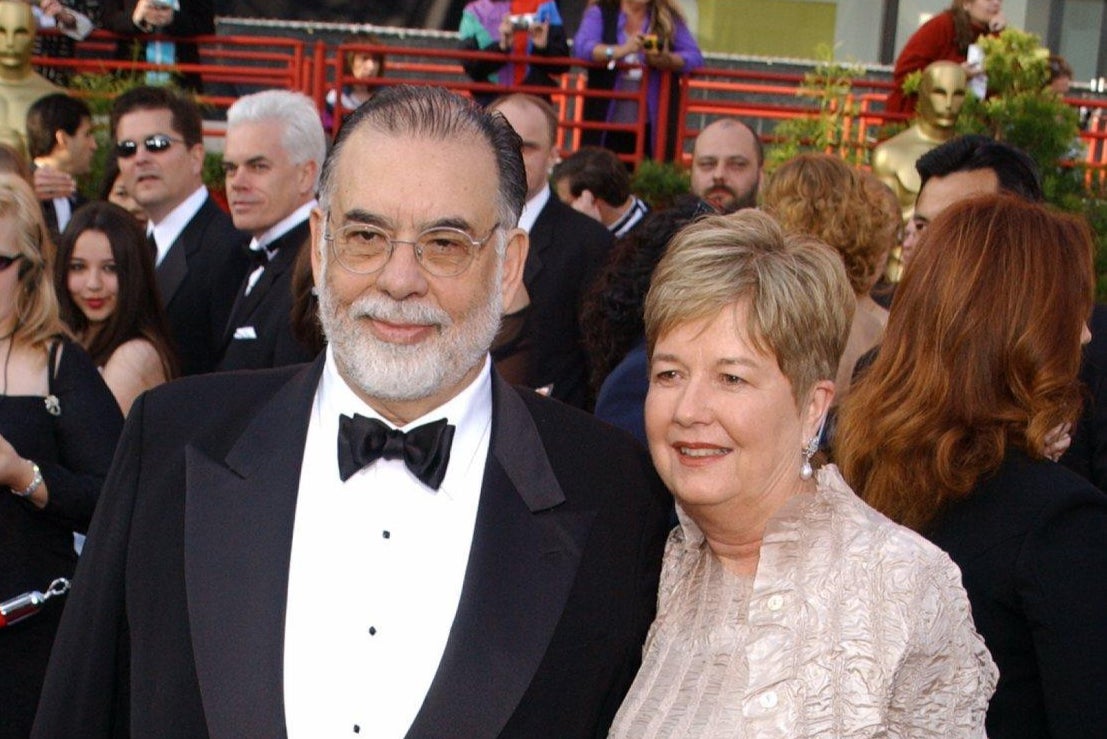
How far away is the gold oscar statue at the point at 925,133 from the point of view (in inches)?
352

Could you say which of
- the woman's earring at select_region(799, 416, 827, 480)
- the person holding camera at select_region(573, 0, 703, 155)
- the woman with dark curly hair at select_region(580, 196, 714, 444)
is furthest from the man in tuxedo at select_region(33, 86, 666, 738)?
the person holding camera at select_region(573, 0, 703, 155)

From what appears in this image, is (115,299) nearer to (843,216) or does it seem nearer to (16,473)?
(16,473)

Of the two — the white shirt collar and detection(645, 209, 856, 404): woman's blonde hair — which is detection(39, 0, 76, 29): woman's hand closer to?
the white shirt collar

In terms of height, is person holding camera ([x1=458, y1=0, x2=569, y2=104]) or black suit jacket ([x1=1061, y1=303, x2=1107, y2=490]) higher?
person holding camera ([x1=458, y1=0, x2=569, y2=104])

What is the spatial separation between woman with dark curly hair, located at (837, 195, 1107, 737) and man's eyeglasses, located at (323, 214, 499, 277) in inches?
36.2

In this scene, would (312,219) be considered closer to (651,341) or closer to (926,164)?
(651,341)

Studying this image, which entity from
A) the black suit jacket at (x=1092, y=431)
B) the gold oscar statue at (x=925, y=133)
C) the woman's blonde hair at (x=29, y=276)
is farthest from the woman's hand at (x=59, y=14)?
the black suit jacket at (x=1092, y=431)

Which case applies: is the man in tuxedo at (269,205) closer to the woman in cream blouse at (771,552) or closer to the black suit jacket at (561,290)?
the black suit jacket at (561,290)

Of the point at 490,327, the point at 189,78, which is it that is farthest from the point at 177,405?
the point at 189,78

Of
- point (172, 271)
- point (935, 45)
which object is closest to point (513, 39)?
point (935, 45)

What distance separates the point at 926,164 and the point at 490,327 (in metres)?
2.50

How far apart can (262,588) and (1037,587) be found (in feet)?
4.51

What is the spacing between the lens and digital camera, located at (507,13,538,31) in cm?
1062

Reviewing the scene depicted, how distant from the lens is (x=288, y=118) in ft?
20.2
